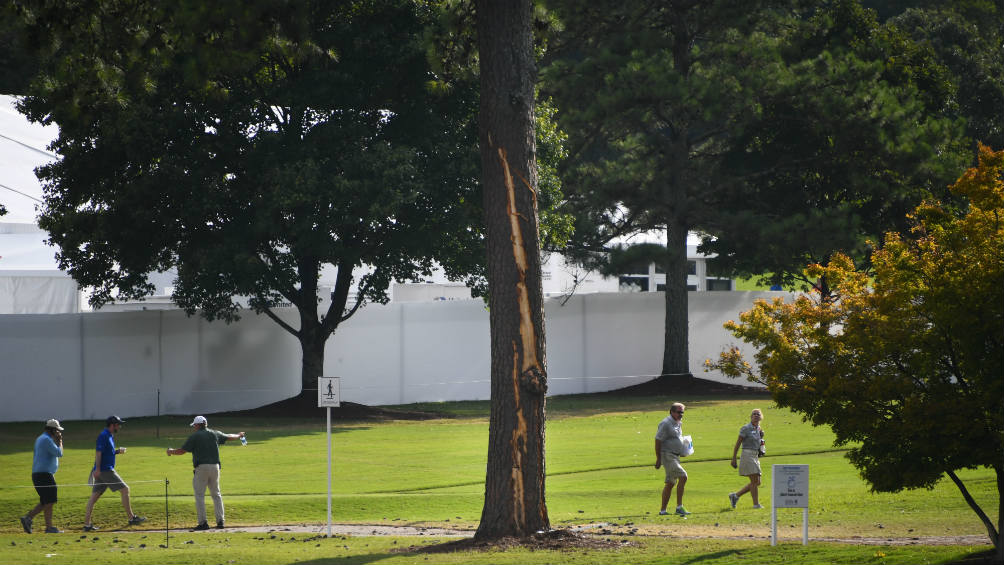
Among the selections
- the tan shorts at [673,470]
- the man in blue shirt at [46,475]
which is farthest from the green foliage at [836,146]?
the man in blue shirt at [46,475]

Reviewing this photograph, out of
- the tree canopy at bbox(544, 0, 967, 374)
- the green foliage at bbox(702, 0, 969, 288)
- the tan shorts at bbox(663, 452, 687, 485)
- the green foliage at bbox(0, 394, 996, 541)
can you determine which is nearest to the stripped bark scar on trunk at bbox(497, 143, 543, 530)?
the green foliage at bbox(0, 394, 996, 541)

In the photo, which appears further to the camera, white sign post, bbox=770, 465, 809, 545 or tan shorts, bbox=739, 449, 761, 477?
tan shorts, bbox=739, 449, 761, 477

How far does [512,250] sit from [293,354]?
25035mm

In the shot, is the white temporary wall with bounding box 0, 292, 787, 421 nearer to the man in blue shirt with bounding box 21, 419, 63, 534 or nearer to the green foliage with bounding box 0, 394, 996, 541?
the green foliage with bounding box 0, 394, 996, 541

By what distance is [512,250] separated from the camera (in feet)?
48.6

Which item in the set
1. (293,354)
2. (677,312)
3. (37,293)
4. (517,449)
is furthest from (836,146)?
(517,449)

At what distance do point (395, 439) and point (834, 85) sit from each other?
19339mm

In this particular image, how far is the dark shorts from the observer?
56.7 feet

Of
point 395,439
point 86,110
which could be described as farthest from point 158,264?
point 86,110

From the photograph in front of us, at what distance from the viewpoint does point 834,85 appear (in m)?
38.7

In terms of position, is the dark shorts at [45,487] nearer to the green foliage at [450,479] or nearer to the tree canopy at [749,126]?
the green foliage at [450,479]

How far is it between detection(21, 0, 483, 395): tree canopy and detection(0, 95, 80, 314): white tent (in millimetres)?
3321

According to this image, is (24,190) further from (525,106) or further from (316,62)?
(525,106)

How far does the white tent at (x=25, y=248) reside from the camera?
35.5 metres
